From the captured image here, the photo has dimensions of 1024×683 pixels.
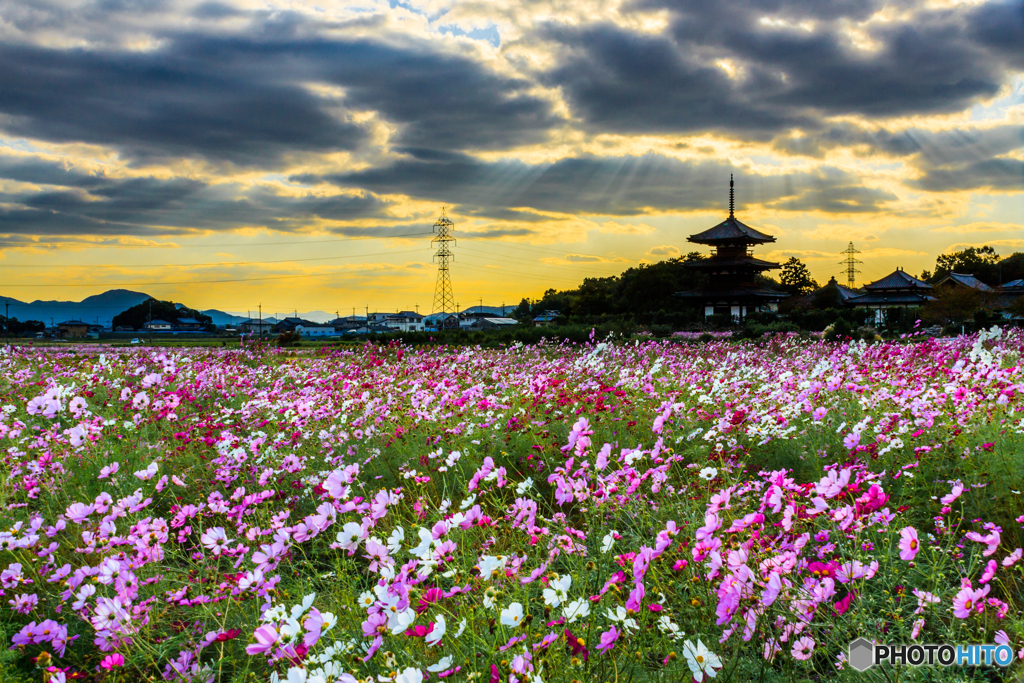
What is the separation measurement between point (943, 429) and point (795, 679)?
277 centimetres

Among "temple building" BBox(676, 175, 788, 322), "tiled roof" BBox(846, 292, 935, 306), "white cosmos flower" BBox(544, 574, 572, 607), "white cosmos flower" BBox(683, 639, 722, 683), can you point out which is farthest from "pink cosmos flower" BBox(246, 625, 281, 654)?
"tiled roof" BBox(846, 292, 935, 306)

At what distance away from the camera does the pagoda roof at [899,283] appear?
5222 cm

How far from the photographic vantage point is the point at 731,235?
132 ft

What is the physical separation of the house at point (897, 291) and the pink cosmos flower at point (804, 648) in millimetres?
54355

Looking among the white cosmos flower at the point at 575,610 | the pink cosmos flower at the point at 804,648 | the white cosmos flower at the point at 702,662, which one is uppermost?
the white cosmos flower at the point at 575,610

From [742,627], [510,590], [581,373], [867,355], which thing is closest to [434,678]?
[510,590]

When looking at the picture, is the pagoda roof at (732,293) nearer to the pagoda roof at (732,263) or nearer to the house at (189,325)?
the pagoda roof at (732,263)

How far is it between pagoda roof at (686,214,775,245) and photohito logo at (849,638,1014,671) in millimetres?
40494

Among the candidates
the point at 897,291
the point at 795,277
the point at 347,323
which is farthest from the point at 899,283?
the point at 347,323

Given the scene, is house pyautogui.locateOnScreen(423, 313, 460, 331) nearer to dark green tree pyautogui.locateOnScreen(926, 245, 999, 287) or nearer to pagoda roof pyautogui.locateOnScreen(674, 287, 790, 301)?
pagoda roof pyautogui.locateOnScreen(674, 287, 790, 301)

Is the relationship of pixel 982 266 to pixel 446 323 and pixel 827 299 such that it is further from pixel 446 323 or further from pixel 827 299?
pixel 446 323

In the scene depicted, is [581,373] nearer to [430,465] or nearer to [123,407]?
[430,465]

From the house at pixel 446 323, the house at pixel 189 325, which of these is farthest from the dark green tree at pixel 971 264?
the house at pixel 189 325

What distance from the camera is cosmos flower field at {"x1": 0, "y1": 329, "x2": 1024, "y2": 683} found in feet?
5.78
